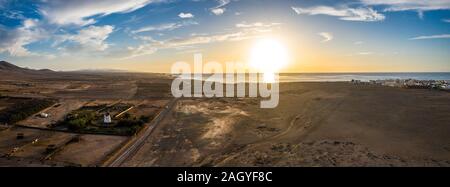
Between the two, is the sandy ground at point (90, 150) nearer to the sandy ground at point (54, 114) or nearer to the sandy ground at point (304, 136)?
the sandy ground at point (304, 136)

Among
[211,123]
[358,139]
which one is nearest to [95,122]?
[211,123]

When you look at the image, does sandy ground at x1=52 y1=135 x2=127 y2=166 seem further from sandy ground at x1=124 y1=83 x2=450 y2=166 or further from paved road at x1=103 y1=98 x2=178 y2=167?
sandy ground at x1=124 y1=83 x2=450 y2=166

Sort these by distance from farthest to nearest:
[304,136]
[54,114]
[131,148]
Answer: [54,114] < [304,136] < [131,148]

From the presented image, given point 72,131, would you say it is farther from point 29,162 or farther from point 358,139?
point 358,139

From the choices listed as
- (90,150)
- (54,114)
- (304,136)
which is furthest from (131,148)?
(54,114)

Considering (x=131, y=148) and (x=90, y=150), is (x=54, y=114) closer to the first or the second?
(x=90, y=150)

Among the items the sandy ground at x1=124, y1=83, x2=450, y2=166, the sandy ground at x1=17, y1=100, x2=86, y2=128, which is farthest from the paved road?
the sandy ground at x1=17, y1=100, x2=86, y2=128

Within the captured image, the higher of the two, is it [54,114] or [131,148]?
[54,114]

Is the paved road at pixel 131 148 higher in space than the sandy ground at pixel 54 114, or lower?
lower

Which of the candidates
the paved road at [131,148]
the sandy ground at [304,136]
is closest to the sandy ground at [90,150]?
the paved road at [131,148]
